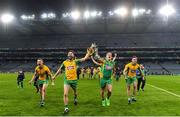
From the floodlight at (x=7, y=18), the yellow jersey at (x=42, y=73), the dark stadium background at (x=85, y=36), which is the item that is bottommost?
the yellow jersey at (x=42, y=73)

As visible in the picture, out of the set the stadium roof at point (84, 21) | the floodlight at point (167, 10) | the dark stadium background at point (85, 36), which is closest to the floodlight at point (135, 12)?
the stadium roof at point (84, 21)

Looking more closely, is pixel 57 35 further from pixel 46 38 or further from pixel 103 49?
pixel 103 49

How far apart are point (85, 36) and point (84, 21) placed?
28.7ft

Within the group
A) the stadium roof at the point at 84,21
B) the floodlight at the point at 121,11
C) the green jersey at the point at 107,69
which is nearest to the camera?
the green jersey at the point at 107,69

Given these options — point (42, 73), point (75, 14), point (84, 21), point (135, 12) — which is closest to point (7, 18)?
point (75, 14)

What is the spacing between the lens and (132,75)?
1688 cm

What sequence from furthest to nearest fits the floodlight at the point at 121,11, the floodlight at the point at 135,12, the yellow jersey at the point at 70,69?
1. the floodlight at the point at 135,12
2. the floodlight at the point at 121,11
3. the yellow jersey at the point at 70,69

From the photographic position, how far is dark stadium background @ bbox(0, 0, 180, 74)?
278 feet

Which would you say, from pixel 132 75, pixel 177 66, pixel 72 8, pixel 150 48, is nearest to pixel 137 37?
pixel 150 48

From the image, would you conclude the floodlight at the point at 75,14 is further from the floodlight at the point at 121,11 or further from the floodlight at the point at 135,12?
the floodlight at the point at 135,12

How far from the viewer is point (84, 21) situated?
9044 centimetres

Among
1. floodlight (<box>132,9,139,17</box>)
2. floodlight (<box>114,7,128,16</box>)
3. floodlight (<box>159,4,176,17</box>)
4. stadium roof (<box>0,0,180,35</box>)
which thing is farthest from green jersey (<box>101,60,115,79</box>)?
floodlight (<box>159,4,176,17</box>)

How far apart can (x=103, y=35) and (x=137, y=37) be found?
34.8 feet

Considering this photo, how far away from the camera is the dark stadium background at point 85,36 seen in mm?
84812
